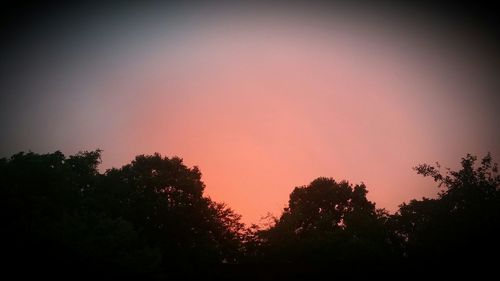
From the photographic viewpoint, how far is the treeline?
68.2 ft

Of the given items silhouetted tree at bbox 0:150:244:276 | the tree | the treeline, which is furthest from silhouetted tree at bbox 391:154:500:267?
silhouetted tree at bbox 0:150:244:276

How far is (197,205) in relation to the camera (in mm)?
34969

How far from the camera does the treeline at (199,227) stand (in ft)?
68.2

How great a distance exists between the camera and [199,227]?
3447 cm

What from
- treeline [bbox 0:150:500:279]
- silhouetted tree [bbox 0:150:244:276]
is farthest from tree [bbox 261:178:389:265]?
silhouetted tree [bbox 0:150:244:276]

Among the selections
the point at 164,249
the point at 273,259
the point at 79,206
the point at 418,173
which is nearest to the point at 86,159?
the point at 79,206

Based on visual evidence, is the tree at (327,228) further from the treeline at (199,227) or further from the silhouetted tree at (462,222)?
the silhouetted tree at (462,222)

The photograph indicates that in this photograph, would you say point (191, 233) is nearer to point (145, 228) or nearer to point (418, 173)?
point (145, 228)

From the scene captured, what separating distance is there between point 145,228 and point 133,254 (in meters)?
9.76

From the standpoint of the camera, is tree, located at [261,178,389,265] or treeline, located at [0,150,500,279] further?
tree, located at [261,178,389,265]

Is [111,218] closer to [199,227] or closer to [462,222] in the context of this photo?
[199,227]

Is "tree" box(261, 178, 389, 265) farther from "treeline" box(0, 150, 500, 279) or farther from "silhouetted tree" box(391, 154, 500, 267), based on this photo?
"silhouetted tree" box(391, 154, 500, 267)

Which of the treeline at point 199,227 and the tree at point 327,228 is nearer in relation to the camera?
the treeline at point 199,227

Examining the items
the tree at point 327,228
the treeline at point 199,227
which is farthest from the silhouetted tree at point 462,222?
the tree at point 327,228
